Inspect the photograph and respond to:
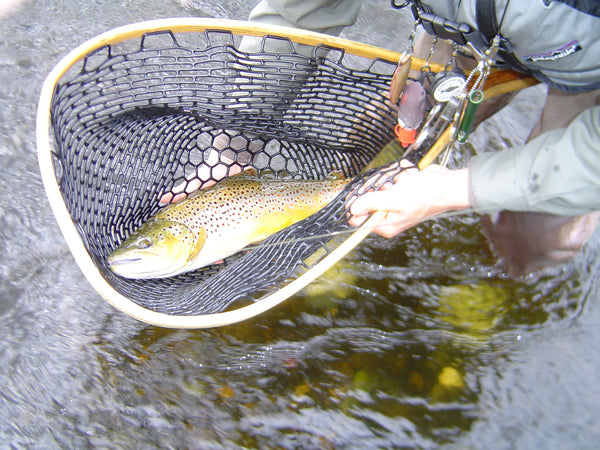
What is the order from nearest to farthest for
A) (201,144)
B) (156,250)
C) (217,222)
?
(156,250) < (217,222) < (201,144)

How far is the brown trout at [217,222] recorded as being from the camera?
5.82 feet

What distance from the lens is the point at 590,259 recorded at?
2459mm

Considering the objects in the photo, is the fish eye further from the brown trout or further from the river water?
the river water

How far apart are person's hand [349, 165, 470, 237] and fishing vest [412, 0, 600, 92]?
0.43m

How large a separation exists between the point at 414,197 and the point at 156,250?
36.2 inches

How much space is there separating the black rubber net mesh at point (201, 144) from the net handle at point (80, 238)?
0.16ft

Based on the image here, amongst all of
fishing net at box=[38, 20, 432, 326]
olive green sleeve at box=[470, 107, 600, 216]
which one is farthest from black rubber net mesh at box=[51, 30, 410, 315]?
olive green sleeve at box=[470, 107, 600, 216]

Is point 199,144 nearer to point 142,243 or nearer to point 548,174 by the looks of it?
point 142,243

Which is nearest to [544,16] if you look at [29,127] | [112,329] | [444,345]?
[444,345]

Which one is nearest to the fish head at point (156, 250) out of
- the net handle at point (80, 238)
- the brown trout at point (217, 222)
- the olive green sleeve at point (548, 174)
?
the brown trout at point (217, 222)

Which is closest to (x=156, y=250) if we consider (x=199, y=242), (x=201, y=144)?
(x=199, y=242)

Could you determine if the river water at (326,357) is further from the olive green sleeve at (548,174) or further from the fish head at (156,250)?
the olive green sleeve at (548,174)

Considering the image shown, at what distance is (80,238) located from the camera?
1296 mm

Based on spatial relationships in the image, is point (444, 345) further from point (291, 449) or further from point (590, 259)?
point (590, 259)
